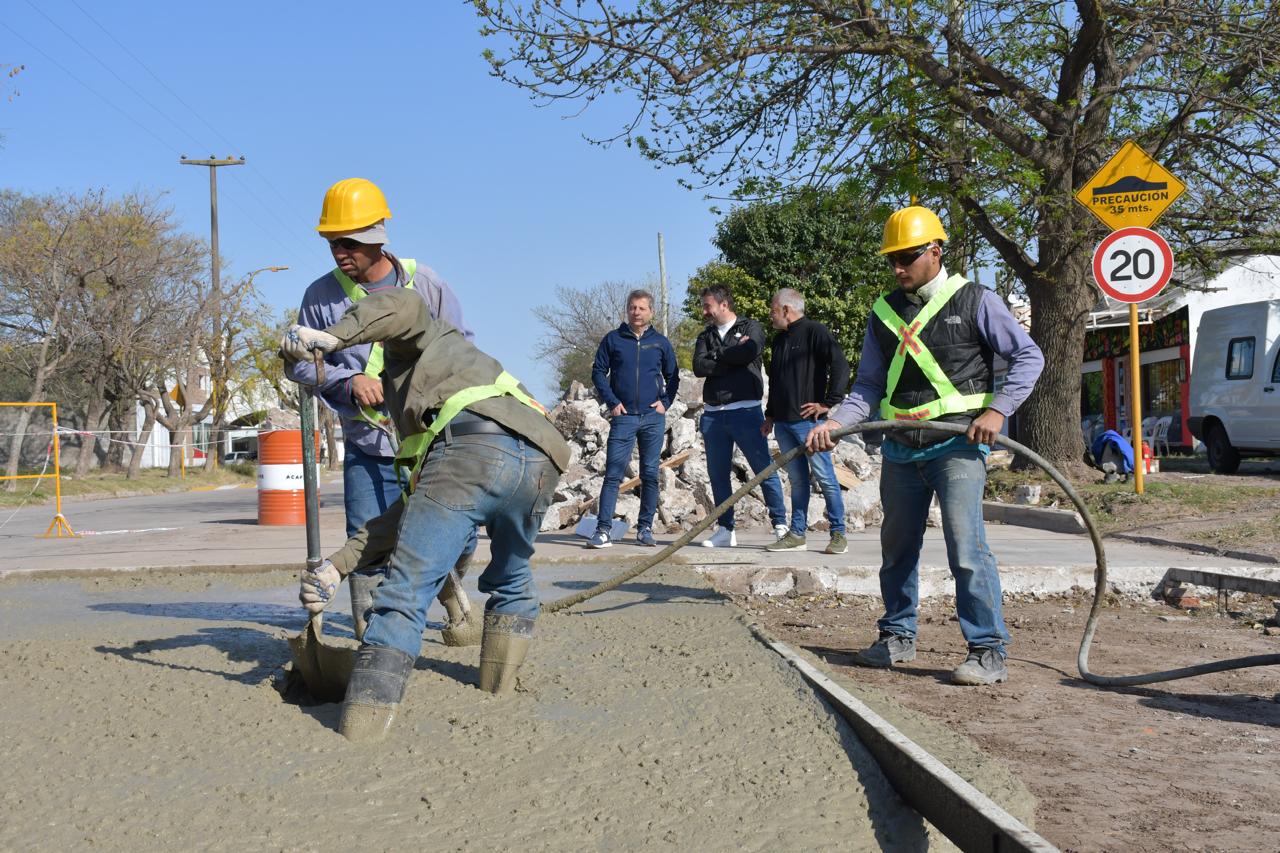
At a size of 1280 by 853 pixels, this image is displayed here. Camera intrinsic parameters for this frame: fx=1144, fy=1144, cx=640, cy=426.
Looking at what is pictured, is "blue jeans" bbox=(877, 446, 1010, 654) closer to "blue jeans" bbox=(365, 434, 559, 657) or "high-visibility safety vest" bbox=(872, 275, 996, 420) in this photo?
"high-visibility safety vest" bbox=(872, 275, 996, 420)

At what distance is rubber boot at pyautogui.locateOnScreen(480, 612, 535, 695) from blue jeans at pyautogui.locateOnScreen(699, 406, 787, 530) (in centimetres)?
487

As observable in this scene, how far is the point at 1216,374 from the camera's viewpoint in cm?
1917

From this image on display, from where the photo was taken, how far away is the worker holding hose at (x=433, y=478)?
3645 mm

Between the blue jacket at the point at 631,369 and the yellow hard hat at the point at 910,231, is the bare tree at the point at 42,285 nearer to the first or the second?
the blue jacket at the point at 631,369

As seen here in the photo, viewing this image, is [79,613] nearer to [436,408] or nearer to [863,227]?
[436,408]

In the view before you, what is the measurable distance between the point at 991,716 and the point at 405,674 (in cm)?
221

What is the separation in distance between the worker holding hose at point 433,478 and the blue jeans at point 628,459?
16.8ft

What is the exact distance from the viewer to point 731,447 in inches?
359

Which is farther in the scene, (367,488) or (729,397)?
(729,397)

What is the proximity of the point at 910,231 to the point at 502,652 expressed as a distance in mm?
2515

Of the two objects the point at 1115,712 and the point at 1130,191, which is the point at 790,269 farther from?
the point at 1115,712

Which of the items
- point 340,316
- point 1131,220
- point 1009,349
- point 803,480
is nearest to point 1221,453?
point 1131,220

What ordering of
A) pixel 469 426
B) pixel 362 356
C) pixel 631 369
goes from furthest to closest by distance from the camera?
pixel 631 369
pixel 362 356
pixel 469 426

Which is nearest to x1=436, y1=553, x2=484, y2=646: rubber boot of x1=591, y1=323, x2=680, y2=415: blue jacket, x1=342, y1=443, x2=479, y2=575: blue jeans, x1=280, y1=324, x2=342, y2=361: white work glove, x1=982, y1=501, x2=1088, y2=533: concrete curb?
x1=342, y1=443, x2=479, y2=575: blue jeans
